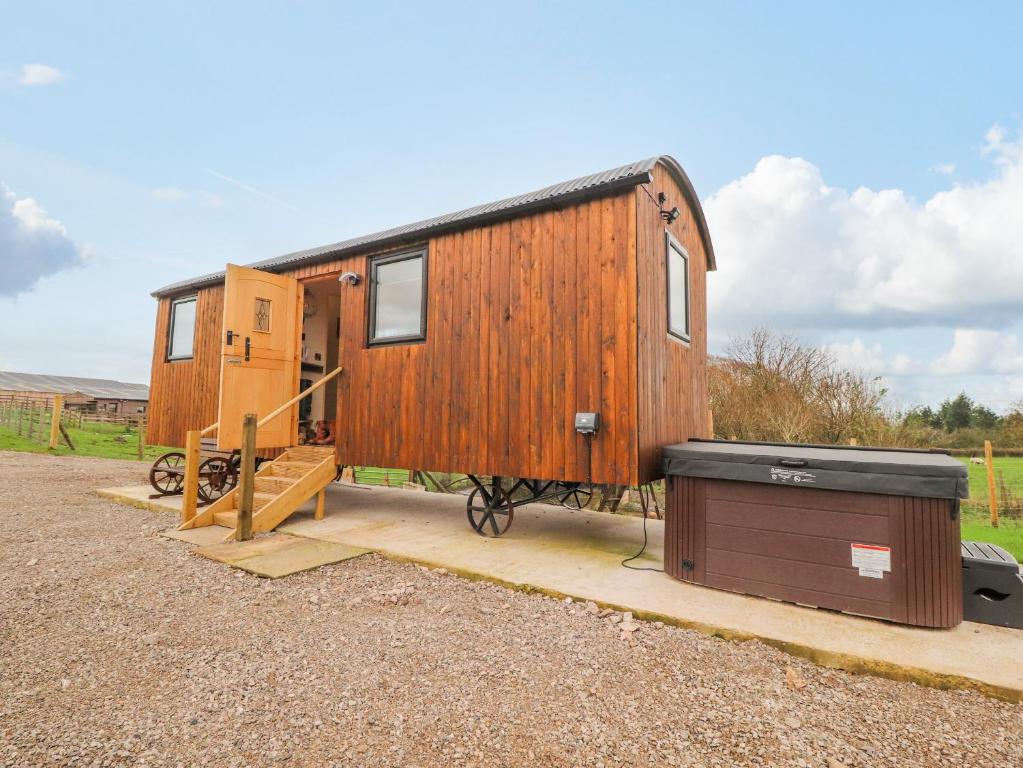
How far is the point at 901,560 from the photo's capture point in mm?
2730

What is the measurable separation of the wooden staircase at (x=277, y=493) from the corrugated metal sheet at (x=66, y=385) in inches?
1823

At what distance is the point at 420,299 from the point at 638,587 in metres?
3.81

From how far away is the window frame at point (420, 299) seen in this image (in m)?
5.41

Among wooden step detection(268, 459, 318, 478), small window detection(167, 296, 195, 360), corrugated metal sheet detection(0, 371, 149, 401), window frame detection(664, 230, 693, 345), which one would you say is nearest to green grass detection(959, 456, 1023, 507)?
window frame detection(664, 230, 693, 345)

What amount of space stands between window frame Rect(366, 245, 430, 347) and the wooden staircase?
63.3 inches

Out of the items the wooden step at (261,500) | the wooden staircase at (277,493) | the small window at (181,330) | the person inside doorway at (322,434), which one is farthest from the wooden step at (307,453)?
the small window at (181,330)

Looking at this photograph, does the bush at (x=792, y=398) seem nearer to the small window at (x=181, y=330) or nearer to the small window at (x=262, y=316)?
the small window at (x=262, y=316)

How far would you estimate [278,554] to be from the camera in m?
4.24

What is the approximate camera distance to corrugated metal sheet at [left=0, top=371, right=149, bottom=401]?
41.9 metres

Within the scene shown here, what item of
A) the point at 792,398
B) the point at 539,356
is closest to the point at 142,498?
the point at 539,356

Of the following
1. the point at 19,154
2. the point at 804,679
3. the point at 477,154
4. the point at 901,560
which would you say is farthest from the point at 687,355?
the point at 19,154

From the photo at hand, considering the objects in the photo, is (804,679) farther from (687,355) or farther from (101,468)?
(101,468)

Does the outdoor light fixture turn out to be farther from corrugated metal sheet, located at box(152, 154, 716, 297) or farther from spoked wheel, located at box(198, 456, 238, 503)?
spoked wheel, located at box(198, 456, 238, 503)

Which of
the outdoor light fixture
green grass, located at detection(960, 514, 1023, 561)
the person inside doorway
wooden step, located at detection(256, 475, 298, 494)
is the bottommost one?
green grass, located at detection(960, 514, 1023, 561)
